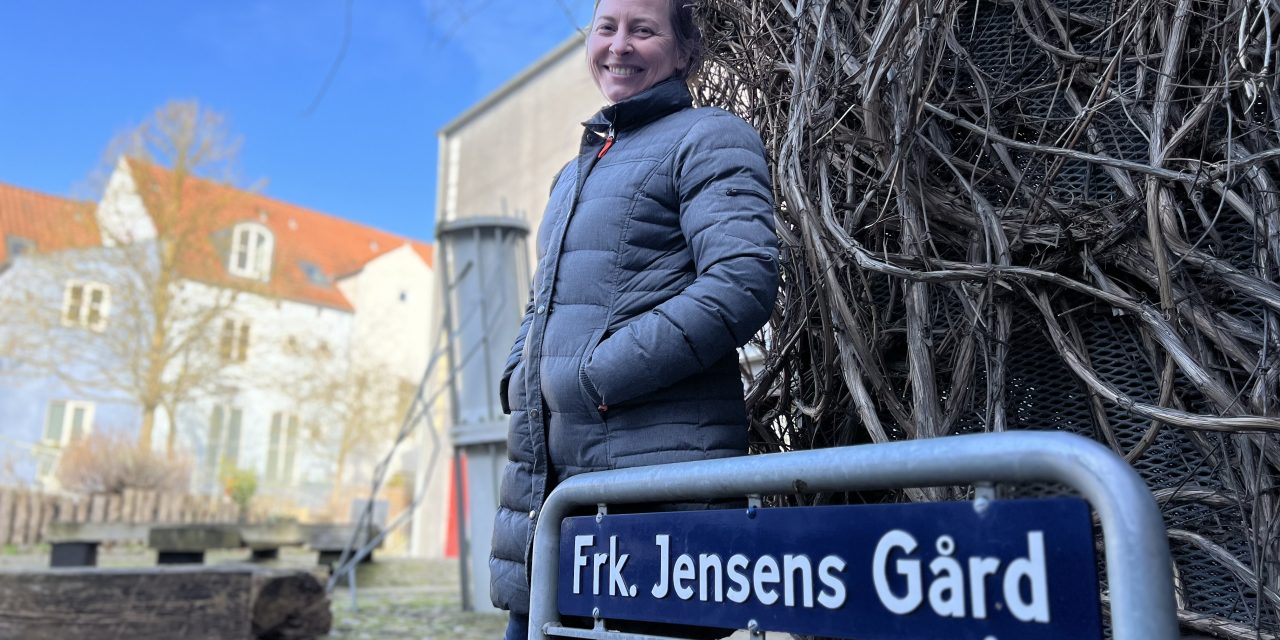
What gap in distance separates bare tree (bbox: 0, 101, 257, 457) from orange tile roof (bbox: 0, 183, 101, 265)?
311 millimetres

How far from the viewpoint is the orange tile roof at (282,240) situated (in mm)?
22812

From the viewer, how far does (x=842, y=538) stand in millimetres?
903

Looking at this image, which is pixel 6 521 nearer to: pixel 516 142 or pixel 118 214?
pixel 516 142

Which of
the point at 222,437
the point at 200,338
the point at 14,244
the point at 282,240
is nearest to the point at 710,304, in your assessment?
the point at 200,338

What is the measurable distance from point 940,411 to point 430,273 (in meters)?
39.1

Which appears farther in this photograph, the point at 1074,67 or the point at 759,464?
the point at 1074,67

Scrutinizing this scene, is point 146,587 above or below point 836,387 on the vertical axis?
below

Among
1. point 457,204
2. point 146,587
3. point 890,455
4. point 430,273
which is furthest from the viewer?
point 430,273

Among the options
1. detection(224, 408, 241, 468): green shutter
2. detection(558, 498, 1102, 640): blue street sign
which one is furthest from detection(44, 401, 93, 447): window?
detection(558, 498, 1102, 640): blue street sign

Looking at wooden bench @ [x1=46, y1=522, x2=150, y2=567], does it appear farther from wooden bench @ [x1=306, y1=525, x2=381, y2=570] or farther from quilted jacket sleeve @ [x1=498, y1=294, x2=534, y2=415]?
quilted jacket sleeve @ [x1=498, y1=294, x2=534, y2=415]

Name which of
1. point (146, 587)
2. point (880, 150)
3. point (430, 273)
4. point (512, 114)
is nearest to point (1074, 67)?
point (880, 150)

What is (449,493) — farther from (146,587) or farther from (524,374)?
(524,374)

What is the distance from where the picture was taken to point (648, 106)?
172cm

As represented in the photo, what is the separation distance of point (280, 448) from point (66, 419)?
20.9 feet
